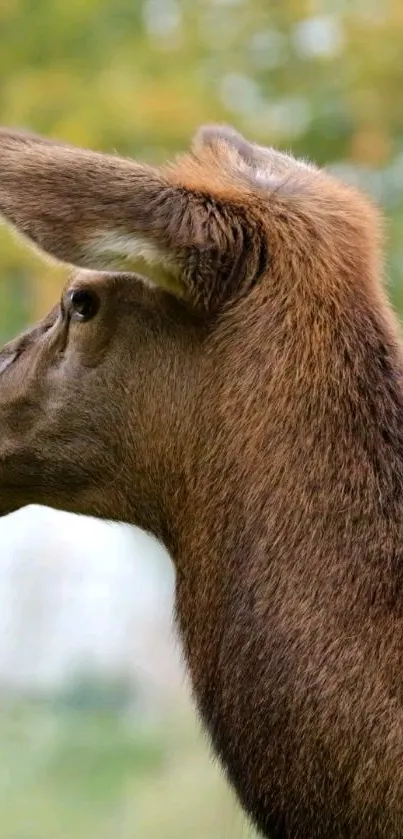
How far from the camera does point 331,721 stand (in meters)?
2.40

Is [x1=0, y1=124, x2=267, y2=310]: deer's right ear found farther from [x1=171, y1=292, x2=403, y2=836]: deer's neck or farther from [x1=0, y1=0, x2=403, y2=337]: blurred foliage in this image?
[x1=0, y1=0, x2=403, y2=337]: blurred foliage

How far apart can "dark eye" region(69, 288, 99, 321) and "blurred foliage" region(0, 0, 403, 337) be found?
3558mm

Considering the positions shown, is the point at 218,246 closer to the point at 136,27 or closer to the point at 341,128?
the point at 341,128

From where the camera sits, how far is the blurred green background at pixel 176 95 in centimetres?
643

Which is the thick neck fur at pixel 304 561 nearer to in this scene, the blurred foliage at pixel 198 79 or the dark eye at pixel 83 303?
the dark eye at pixel 83 303

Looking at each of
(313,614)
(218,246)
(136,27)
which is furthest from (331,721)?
(136,27)

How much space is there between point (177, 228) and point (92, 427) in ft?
1.75

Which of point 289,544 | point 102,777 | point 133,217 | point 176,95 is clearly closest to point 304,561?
point 289,544

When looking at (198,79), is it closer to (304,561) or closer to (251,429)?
(251,429)

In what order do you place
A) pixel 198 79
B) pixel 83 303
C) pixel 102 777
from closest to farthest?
pixel 83 303 → pixel 198 79 → pixel 102 777

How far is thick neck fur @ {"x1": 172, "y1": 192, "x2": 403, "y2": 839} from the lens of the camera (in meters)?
2.40

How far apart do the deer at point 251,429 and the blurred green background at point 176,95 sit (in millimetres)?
3540

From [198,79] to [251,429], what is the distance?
449 centimetres

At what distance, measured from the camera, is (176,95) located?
6.55m
